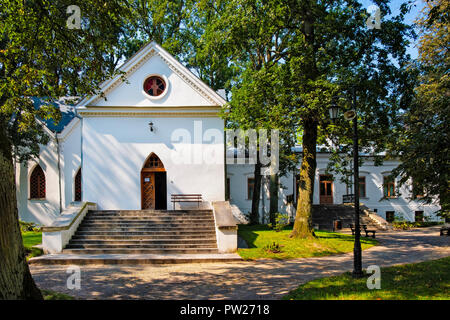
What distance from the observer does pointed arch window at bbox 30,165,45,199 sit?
2272 cm

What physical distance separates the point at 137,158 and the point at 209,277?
9791 millimetres

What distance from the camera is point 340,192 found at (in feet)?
93.0

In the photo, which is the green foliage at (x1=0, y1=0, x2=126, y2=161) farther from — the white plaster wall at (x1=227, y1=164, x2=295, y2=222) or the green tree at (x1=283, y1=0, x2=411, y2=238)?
the white plaster wall at (x1=227, y1=164, x2=295, y2=222)

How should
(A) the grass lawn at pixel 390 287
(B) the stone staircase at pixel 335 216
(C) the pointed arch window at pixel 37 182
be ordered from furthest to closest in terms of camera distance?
(B) the stone staircase at pixel 335 216 < (C) the pointed arch window at pixel 37 182 < (A) the grass lawn at pixel 390 287

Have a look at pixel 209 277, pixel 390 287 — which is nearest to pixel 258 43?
pixel 209 277

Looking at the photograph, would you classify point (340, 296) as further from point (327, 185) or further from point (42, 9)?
point (327, 185)

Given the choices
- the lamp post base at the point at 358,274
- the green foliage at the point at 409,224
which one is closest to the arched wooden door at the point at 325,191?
the green foliage at the point at 409,224

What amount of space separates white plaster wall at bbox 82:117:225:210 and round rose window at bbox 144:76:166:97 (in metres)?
1.53

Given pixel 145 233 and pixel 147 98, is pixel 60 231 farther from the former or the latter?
pixel 147 98

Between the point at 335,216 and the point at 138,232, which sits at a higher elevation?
the point at 138,232

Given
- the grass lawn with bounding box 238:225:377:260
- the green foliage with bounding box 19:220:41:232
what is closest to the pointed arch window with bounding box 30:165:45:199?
the green foliage with bounding box 19:220:41:232

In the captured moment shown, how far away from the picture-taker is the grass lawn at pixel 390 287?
704 cm

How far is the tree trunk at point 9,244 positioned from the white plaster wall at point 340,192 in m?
21.8

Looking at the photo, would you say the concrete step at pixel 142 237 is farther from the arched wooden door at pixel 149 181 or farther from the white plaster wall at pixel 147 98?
the white plaster wall at pixel 147 98
